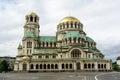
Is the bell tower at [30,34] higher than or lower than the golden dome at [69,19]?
lower

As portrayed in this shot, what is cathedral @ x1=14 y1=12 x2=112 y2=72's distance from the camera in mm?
85500

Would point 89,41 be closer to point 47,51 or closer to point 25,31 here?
point 47,51

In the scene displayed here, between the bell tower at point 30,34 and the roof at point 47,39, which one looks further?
the roof at point 47,39

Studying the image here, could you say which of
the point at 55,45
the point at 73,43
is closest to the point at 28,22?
the point at 55,45

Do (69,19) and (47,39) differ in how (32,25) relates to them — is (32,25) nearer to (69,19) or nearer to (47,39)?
(47,39)

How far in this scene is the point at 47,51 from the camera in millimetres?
94375

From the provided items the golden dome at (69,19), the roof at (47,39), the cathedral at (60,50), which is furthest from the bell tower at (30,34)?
the golden dome at (69,19)

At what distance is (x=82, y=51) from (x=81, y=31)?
13.9m

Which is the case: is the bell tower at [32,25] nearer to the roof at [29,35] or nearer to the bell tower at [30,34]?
the bell tower at [30,34]

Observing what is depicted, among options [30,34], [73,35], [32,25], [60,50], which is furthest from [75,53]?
[32,25]

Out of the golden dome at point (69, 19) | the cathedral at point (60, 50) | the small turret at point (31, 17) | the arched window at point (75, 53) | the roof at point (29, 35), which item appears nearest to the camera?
the cathedral at point (60, 50)

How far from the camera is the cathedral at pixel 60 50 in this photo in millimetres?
85500

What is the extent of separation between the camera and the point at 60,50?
3600 inches

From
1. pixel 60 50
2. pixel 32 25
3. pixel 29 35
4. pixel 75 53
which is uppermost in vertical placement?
pixel 32 25
